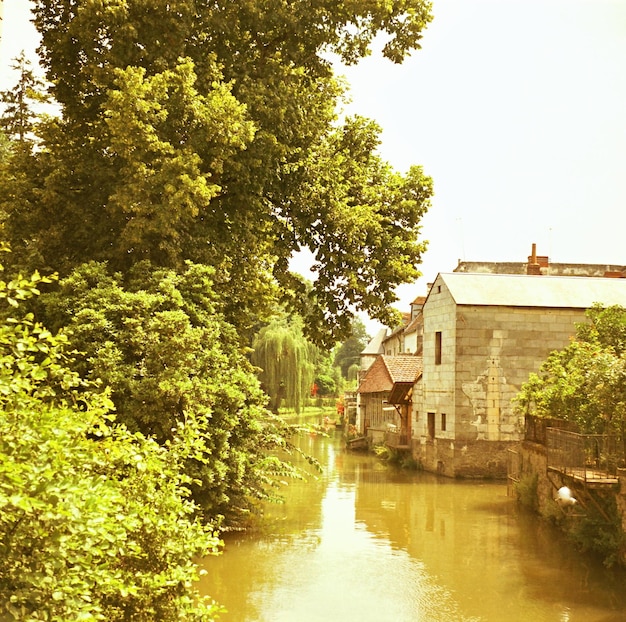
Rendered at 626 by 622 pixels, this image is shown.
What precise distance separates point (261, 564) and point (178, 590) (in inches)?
415

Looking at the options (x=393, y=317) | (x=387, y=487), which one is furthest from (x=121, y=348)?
(x=387, y=487)

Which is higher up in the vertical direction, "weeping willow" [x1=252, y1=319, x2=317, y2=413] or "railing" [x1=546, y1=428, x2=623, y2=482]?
"weeping willow" [x1=252, y1=319, x2=317, y2=413]

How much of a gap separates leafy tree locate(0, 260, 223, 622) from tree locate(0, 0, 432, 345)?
848 cm

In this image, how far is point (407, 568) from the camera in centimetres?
1797

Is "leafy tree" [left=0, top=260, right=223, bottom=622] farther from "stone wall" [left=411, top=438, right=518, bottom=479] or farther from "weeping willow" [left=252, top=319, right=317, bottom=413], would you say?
"weeping willow" [left=252, top=319, right=317, bottom=413]

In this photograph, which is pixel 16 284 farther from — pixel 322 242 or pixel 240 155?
pixel 322 242

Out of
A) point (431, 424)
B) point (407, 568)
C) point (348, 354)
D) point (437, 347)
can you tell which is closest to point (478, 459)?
point (431, 424)

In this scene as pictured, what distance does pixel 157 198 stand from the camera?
1560cm

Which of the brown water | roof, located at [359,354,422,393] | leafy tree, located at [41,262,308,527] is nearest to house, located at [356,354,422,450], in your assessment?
roof, located at [359,354,422,393]

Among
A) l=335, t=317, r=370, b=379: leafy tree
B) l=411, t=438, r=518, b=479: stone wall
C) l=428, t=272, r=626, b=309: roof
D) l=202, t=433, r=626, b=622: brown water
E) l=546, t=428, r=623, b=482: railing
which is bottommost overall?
l=202, t=433, r=626, b=622: brown water

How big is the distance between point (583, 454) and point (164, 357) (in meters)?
11.1

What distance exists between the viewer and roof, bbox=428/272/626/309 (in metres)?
32.2

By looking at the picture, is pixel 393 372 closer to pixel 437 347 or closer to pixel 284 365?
pixel 437 347

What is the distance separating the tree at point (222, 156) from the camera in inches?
595
